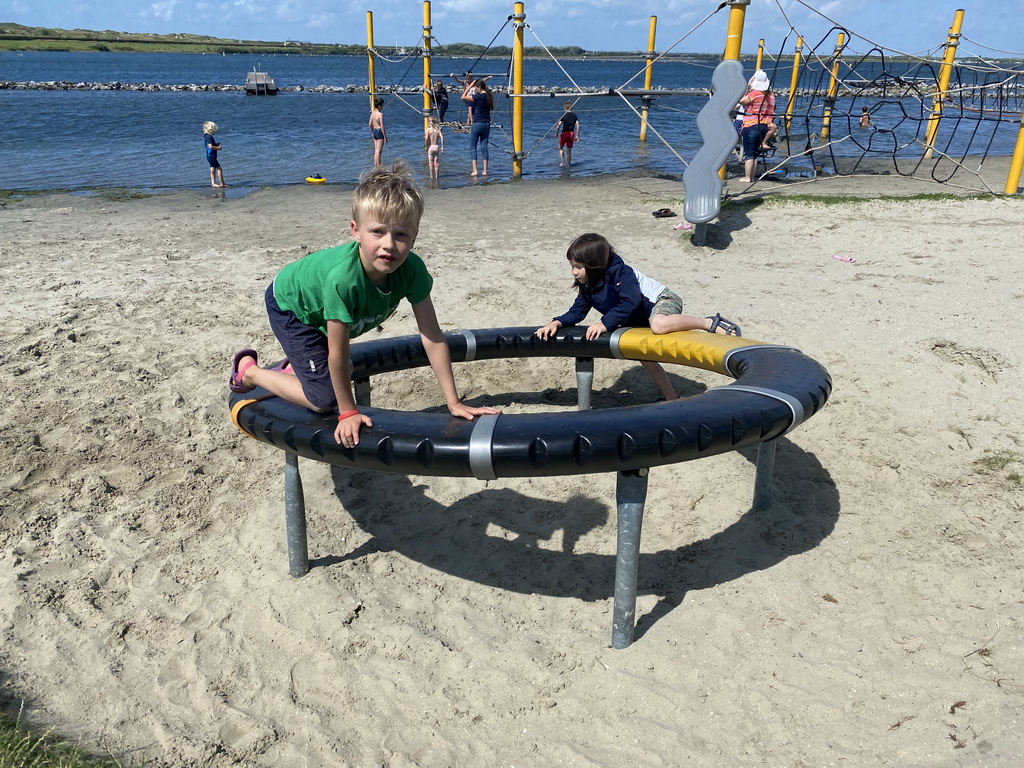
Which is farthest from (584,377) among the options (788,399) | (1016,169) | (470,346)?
(1016,169)

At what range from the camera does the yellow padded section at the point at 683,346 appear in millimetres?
3777

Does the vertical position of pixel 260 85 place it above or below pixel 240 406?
above

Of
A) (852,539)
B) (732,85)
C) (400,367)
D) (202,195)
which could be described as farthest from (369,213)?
(202,195)

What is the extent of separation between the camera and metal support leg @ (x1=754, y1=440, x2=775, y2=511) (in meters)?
3.39

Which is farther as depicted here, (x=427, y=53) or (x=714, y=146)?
(x=427, y=53)

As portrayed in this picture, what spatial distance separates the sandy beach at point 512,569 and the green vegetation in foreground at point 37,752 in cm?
8

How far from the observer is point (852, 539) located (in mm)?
3354

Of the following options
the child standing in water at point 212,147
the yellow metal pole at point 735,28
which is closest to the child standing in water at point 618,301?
the yellow metal pole at point 735,28

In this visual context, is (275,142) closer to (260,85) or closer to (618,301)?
(618,301)

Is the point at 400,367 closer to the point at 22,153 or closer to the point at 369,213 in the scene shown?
the point at 369,213

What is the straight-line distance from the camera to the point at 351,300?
2684 mm

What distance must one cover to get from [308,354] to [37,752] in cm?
155

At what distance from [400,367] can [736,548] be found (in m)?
1.96

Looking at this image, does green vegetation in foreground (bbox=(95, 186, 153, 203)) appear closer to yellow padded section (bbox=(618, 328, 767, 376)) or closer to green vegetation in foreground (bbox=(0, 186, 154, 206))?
green vegetation in foreground (bbox=(0, 186, 154, 206))
